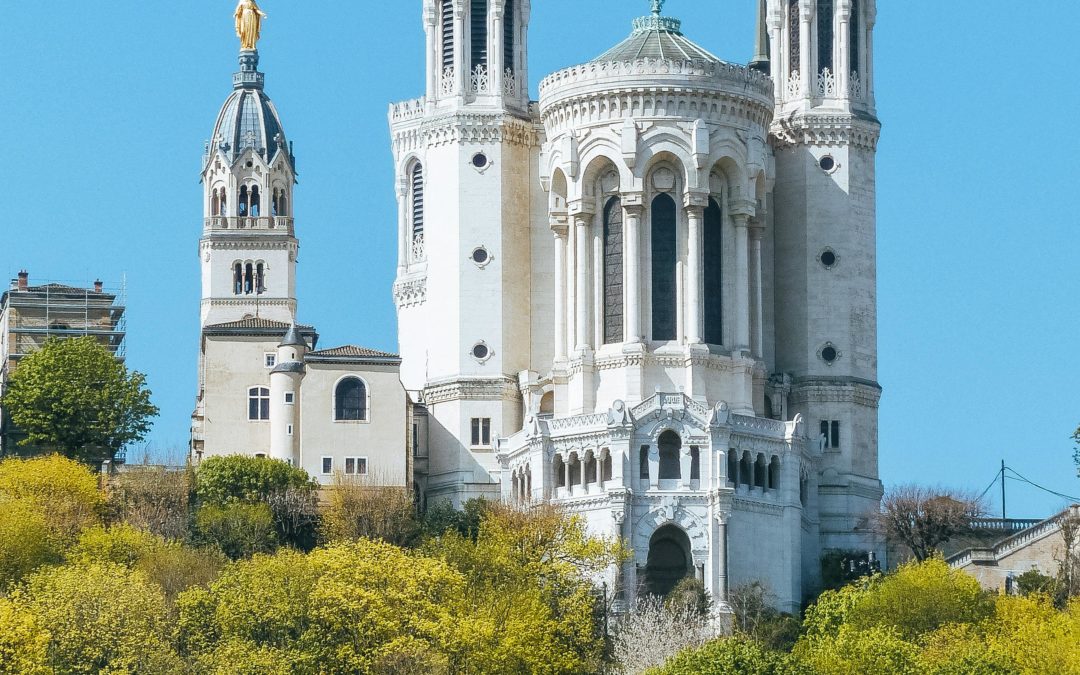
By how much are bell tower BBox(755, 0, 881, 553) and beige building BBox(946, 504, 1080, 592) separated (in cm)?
914

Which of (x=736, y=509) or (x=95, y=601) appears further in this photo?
(x=736, y=509)

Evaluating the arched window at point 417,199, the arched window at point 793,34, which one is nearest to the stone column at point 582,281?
the arched window at point 417,199

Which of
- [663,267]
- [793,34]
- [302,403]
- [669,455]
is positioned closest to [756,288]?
[663,267]

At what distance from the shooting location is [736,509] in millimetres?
125625

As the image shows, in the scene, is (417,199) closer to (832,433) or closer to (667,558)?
(832,433)

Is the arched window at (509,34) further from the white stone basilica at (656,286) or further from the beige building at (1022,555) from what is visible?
the beige building at (1022,555)

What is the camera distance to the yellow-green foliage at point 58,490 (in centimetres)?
12006

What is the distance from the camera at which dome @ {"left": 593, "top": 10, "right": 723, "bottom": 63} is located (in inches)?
5162

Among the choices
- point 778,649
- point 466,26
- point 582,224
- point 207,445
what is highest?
point 466,26

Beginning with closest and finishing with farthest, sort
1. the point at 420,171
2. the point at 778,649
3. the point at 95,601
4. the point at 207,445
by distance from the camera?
1. the point at 95,601
2. the point at 778,649
3. the point at 207,445
4. the point at 420,171

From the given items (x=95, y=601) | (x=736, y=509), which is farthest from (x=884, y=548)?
(x=95, y=601)

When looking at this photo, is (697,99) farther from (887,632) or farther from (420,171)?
(887,632)

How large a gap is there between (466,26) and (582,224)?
11180 mm

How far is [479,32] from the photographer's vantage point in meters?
136
